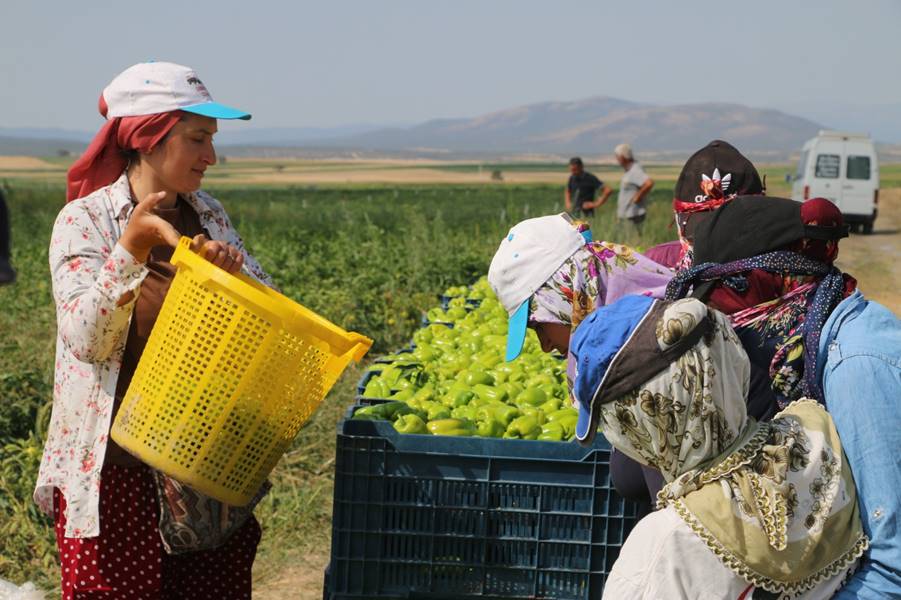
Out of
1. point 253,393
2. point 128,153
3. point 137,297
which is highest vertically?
point 128,153

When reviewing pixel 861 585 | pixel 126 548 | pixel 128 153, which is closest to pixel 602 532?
pixel 861 585

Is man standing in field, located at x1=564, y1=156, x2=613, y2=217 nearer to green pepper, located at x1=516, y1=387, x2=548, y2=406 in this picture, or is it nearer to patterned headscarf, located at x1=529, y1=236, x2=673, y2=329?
green pepper, located at x1=516, y1=387, x2=548, y2=406

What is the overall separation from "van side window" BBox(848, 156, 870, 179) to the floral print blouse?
23.7 meters

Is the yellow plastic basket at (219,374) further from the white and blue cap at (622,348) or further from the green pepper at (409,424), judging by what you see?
the white and blue cap at (622,348)

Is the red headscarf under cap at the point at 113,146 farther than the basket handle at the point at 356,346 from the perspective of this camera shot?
Yes

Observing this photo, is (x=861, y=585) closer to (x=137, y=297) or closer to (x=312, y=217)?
(x=137, y=297)

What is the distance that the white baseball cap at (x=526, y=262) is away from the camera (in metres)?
2.48

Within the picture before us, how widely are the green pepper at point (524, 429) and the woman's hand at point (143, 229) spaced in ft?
4.13

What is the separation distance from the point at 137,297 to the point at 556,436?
132cm

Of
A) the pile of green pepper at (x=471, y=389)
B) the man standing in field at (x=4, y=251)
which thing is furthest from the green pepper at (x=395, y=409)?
the man standing in field at (x=4, y=251)

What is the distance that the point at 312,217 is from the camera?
2608cm

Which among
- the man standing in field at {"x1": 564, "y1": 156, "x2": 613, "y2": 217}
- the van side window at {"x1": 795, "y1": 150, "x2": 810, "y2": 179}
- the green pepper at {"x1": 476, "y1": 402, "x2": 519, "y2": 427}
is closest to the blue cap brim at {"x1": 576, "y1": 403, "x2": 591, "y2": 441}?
the green pepper at {"x1": 476, "y1": 402, "x2": 519, "y2": 427}

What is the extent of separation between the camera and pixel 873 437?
1941 millimetres

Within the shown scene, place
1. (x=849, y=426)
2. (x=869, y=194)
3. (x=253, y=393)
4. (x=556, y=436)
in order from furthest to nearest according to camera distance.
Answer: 1. (x=869, y=194)
2. (x=556, y=436)
3. (x=253, y=393)
4. (x=849, y=426)
